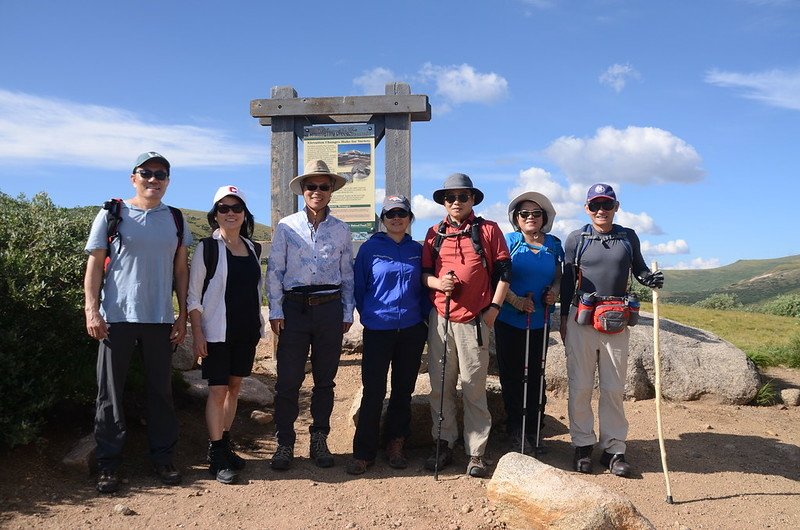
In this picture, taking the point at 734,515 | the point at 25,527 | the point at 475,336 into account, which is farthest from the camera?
the point at 475,336

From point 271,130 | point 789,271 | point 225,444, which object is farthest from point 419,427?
point 789,271

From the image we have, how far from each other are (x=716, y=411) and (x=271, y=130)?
7.75m

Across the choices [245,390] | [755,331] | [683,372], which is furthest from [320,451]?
[755,331]

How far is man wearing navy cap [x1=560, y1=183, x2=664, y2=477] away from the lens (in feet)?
20.5

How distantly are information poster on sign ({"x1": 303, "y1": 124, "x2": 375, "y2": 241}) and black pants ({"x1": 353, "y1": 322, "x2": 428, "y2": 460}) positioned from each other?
3.33 metres

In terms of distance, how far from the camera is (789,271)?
645ft

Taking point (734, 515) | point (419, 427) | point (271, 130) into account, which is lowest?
point (734, 515)

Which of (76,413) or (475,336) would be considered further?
(76,413)

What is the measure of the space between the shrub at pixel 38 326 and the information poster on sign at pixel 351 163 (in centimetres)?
374

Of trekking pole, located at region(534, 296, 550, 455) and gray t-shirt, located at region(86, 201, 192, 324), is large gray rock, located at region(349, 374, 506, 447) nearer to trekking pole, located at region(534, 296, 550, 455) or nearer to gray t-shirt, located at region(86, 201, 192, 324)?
trekking pole, located at region(534, 296, 550, 455)

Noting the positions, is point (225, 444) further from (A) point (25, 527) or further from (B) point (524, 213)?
(B) point (524, 213)

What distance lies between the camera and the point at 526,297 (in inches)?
259

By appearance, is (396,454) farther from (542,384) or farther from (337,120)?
(337,120)

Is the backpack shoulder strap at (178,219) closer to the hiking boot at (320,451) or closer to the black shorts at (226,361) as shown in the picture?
the black shorts at (226,361)
